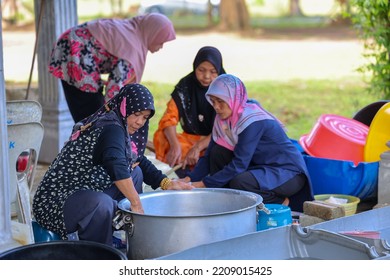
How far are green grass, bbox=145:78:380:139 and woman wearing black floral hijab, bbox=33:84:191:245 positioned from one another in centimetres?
538

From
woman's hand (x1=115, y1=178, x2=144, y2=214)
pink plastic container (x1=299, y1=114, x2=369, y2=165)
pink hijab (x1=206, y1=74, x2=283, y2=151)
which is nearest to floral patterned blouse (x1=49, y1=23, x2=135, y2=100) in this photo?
pink hijab (x1=206, y1=74, x2=283, y2=151)

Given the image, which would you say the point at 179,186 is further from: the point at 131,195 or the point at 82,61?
the point at 82,61

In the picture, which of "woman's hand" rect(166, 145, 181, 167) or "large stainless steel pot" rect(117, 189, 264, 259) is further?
"woman's hand" rect(166, 145, 181, 167)

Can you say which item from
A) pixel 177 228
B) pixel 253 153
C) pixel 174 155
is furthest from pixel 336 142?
pixel 177 228

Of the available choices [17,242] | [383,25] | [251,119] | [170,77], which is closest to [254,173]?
[251,119]

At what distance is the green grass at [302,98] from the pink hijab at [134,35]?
12.2 ft

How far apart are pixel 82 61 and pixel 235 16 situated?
1831cm

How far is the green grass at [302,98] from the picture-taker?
10125 millimetres

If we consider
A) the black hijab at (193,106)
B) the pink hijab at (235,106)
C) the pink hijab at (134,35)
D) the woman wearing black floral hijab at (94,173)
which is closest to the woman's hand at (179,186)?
the woman wearing black floral hijab at (94,173)

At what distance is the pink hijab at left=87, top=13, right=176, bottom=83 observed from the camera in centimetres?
532

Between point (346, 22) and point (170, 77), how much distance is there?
11810 millimetres

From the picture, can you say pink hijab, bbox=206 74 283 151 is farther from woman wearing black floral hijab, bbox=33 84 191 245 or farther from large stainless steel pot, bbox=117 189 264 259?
large stainless steel pot, bbox=117 189 264 259

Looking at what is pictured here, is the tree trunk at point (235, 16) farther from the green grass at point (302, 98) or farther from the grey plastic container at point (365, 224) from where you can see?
the grey plastic container at point (365, 224)

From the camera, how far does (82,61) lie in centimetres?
538
